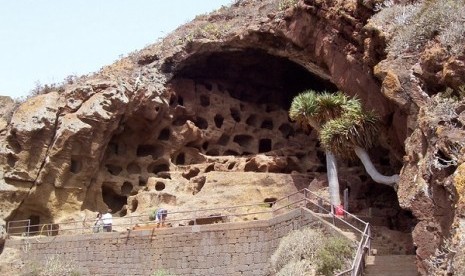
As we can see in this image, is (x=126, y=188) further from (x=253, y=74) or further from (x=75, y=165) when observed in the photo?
(x=253, y=74)

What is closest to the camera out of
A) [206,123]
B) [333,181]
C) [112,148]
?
[333,181]

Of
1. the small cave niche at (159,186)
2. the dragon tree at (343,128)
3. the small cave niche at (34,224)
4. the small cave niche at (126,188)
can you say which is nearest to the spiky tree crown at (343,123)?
the dragon tree at (343,128)

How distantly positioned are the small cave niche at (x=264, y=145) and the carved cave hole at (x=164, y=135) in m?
5.31

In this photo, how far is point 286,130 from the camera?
120 feet

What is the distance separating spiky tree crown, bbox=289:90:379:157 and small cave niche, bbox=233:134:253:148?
11319mm

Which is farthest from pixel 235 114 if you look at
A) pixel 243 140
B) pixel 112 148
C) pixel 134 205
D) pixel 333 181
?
pixel 333 181

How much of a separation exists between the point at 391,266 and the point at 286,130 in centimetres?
1914

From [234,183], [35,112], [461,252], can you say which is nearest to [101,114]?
[35,112]

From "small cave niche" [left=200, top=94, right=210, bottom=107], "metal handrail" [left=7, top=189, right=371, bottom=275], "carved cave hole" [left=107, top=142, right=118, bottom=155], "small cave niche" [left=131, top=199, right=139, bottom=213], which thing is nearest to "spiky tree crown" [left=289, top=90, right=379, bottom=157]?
"metal handrail" [left=7, top=189, right=371, bottom=275]

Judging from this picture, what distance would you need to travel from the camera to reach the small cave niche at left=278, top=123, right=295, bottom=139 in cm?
3616

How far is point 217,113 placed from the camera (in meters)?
35.6

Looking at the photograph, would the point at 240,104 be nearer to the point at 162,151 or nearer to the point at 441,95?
the point at 162,151

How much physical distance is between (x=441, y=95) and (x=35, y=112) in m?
20.4

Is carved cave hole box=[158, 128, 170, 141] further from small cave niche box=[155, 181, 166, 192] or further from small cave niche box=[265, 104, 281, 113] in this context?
small cave niche box=[265, 104, 281, 113]
